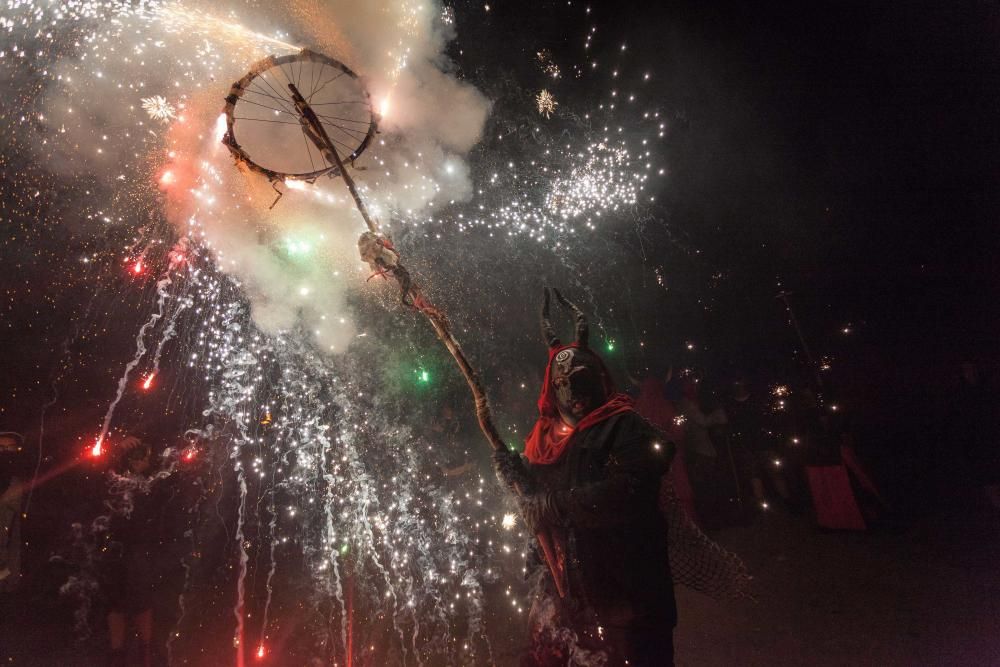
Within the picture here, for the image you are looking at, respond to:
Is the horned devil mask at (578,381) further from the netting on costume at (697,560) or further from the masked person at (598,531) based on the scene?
the netting on costume at (697,560)

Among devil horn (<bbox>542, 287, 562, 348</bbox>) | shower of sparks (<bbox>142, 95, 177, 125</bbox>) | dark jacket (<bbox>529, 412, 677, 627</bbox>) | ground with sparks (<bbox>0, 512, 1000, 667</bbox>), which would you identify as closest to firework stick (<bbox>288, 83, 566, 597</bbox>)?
dark jacket (<bbox>529, 412, 677, 627</bbox>)

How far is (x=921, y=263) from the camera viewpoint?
9680 mm

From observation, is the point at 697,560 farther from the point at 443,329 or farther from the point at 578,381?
the point at 443,329

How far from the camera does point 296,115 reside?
14.3ft

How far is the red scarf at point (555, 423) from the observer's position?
11.9 feet

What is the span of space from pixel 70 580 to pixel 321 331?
17.1 feet

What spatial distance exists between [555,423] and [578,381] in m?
0.62

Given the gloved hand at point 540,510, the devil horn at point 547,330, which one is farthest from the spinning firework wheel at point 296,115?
the gloved hand at point 540,510

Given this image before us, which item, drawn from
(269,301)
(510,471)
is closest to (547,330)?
(510,471)

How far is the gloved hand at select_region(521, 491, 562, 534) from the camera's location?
11.3ft

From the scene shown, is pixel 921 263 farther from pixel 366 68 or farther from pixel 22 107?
pixel 22 107

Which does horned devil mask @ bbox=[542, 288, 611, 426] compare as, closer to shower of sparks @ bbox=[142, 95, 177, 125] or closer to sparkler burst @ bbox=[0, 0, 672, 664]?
sparkler burst @ bbox=[0, 0, 672, 664]

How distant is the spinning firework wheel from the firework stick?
2 centimetres

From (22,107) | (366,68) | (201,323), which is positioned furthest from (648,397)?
(22,107)
